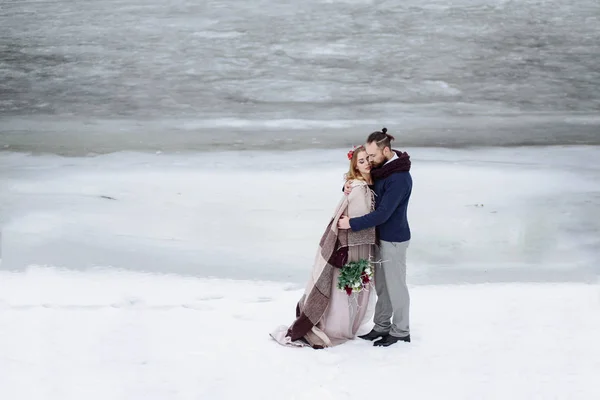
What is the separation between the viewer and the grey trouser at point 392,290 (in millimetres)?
3238

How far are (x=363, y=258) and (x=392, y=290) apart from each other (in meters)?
0.20

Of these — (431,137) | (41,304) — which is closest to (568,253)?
(431,137)

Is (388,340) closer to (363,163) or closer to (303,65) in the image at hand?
(363,163)

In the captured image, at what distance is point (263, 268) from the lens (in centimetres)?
498

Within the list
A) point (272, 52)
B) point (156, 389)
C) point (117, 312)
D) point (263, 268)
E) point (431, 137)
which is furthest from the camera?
point (272, 52)

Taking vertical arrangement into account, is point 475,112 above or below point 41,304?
above

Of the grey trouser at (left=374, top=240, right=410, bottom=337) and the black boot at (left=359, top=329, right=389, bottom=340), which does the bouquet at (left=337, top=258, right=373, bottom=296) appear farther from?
the black boot at (left=359, top=329, right=389, bottom=340)

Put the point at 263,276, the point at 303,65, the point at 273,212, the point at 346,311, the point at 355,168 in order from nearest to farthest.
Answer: the point at 355,168 < the point at 346,311 < the point at 263,276 < the point at 273,212 < the point at 303,65

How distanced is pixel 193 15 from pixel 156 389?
629 centimetres

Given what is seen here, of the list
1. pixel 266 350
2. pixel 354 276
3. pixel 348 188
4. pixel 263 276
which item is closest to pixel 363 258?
pixel 354 276

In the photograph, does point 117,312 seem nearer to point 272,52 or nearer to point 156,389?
point 156,389

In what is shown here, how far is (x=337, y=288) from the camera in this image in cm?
330

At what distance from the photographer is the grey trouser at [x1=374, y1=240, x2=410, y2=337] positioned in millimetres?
3238

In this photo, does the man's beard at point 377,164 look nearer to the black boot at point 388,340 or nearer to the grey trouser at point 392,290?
the grey trouser at point 392,290
